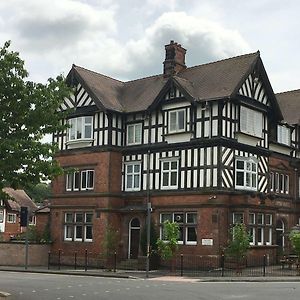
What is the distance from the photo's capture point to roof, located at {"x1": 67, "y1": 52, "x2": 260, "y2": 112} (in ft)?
124

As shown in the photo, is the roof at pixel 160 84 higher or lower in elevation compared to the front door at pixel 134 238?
higher

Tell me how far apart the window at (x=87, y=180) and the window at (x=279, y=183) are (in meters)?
12.6

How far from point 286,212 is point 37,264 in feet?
59.9

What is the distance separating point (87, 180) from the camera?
41375mm

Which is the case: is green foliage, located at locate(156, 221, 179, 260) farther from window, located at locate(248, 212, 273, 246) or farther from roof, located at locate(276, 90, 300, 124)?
roof, located at locate(276, 90, 300, 124)

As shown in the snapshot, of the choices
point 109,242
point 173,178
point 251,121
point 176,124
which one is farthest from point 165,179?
point 251,121

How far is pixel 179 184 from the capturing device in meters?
38.0

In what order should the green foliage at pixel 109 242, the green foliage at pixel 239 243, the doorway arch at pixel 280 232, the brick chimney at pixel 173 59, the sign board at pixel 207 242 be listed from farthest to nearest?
1. the doorway arch at pixel 280 232
2. the brick chimney at pixel 173 59
3. the green foliage at pixel 109 242
4. the sign board at pixel 207 242
5. the green foliage at pixel 239 243

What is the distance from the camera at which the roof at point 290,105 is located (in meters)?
45.8

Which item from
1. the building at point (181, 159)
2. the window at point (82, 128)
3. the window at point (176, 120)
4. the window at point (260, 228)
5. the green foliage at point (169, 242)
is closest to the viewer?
the green foliage at point (169, 242)

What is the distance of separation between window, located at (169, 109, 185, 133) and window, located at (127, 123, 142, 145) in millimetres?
2806

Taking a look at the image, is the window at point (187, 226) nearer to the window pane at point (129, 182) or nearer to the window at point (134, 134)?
the window pane at point (129, 182)

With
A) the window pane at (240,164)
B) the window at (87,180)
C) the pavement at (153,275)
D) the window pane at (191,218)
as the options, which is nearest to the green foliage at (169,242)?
the pavement at (153,275)

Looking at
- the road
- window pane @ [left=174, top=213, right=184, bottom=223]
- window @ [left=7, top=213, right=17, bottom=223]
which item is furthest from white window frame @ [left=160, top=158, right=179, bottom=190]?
window @ [left=7, top=213, right=17, bottom=223]
